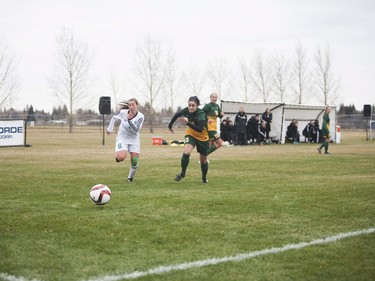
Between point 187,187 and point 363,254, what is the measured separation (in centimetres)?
587

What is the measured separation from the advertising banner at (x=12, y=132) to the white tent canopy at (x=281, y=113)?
12.7 metres

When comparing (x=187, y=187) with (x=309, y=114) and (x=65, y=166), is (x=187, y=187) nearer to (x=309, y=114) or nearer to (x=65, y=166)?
(x=65, y=166)

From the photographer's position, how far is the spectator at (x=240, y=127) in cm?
2998

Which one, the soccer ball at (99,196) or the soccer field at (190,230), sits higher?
the soccer ball at (99,196)

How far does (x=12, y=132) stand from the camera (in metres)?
26.8

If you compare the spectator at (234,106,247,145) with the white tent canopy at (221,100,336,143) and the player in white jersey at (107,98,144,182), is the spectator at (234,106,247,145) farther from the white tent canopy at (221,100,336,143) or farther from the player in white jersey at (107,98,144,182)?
the player in white jersey at (107,98,144,182)

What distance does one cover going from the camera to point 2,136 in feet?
86.7

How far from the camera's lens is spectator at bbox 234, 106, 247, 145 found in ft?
98.3

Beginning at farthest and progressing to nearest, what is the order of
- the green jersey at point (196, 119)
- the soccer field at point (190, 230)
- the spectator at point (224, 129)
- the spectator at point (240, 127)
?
the spectator at point (224, 129)
the spectator at point (240, 127)
the green jersey at point (196, 119)
the soccer field at point (190, 230)

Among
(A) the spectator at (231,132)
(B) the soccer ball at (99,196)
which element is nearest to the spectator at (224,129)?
(A) the spectator at (231,132)

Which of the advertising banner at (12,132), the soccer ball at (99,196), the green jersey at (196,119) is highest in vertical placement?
the green jersey at (196,119)

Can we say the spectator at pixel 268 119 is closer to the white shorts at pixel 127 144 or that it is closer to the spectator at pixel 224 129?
the spectator at pixel 224 129

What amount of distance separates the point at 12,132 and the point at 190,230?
22728mm

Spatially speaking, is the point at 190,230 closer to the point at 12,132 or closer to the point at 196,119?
the point at 196,119
